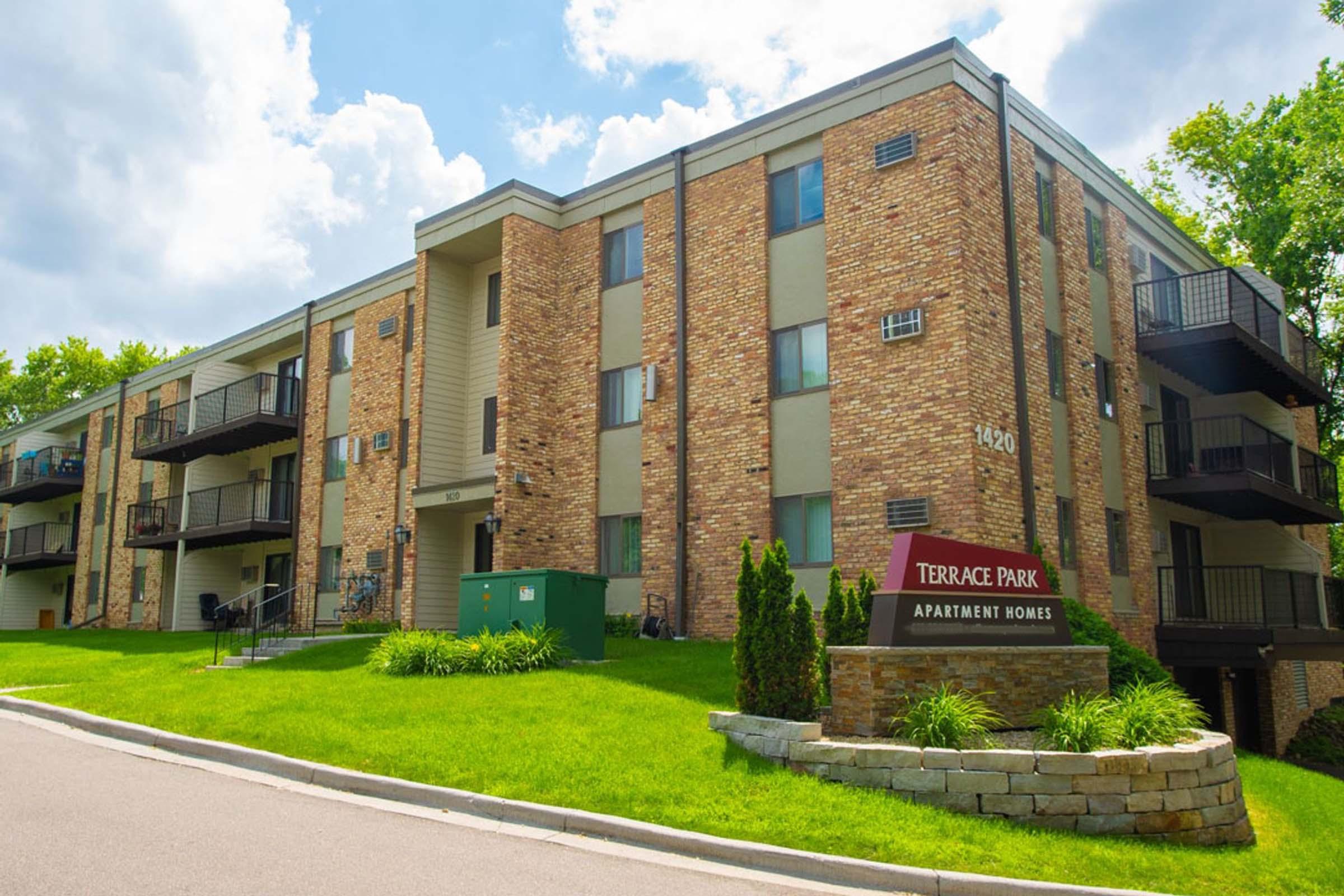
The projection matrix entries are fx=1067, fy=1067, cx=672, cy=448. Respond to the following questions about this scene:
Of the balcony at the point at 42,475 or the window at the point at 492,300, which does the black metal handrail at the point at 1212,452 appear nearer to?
the window at the point at 492,300

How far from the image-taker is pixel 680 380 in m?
19.1

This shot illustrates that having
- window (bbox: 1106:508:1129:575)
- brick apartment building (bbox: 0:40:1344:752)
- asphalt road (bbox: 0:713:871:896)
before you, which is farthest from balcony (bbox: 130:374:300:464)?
asphalt road (bbox: 0:713:871:896)

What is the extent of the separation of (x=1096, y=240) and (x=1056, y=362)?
3723mm

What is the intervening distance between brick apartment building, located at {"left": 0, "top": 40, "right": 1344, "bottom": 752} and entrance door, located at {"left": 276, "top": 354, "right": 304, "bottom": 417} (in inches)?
5.8

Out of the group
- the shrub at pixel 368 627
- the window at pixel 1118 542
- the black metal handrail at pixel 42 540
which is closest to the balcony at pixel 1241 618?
the window at pixel 1118 542

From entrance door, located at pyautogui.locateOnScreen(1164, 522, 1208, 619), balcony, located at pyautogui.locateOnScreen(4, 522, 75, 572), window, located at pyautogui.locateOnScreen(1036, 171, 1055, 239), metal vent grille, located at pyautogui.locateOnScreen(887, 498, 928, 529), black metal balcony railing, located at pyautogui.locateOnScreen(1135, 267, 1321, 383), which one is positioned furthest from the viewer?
balcony, located at pyautogui.locateOnScreen(4, 522, 75, 572)

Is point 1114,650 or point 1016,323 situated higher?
point 1016,323

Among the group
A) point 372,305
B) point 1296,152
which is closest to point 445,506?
point 372,305

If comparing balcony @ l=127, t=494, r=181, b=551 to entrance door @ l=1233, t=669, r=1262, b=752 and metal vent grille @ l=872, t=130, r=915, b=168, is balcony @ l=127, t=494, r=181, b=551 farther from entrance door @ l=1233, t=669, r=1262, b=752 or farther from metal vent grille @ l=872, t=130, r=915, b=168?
entrance door @ l=1233, t=669, r=1262, b=752

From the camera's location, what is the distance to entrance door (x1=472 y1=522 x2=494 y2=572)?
900 inches

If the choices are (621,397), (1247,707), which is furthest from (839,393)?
(1247,707)

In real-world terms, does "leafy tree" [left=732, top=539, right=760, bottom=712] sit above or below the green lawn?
above

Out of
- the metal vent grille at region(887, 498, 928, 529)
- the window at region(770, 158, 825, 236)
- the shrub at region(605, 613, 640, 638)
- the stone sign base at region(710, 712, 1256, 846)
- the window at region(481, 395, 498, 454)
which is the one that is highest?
the window at region(770, 158, 825, 236)

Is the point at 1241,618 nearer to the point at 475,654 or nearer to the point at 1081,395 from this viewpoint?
the point at 1081,395
